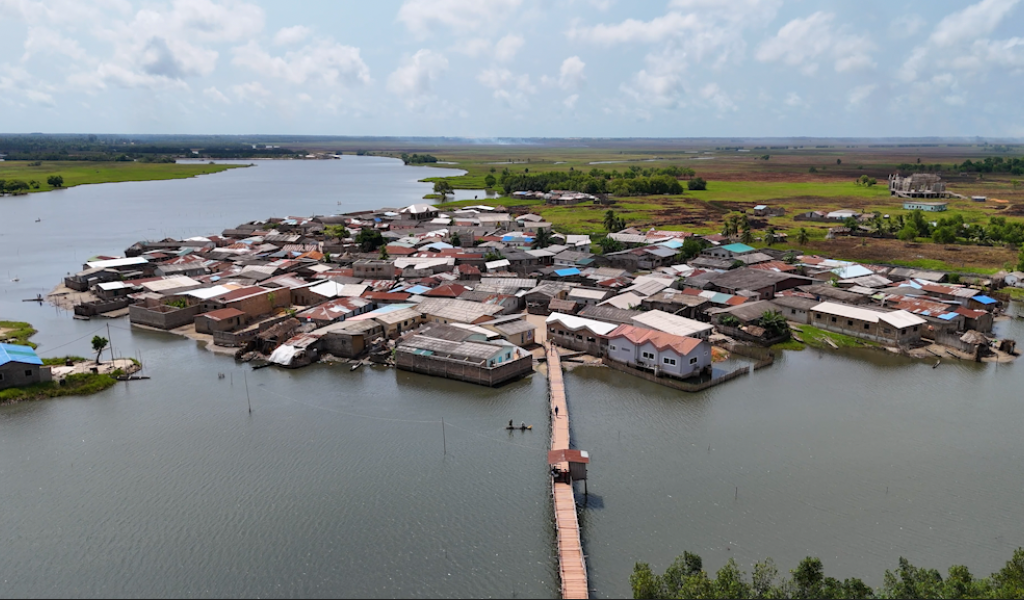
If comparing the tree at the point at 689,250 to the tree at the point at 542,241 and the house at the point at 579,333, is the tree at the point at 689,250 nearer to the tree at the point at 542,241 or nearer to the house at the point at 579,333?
the tree at the point at 542,241

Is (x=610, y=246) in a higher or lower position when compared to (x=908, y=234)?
higher

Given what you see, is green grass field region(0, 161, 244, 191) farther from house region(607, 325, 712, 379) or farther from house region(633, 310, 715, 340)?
house region(607, 325, 712, 379)

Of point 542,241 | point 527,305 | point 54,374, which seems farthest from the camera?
point 542,241

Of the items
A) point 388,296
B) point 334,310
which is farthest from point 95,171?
point 334,310

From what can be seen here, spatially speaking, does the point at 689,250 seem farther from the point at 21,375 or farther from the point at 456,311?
the point at 21,375

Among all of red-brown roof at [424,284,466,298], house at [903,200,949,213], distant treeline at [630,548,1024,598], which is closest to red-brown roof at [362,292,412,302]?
red-brown roof at [424,284,466,298]

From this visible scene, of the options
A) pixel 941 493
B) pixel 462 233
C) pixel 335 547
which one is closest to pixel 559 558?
pixel 335 547

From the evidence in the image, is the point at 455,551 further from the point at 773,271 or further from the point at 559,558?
the point at 773,271
